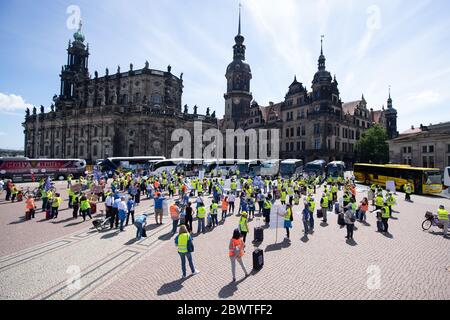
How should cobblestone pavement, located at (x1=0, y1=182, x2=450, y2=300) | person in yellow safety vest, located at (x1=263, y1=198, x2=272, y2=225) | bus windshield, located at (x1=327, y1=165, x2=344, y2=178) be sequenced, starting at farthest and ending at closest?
bus windshield, located at (x1=327, y1=165, x2=344, y2=178) → person in yellow safety vest, located at (x1=263, y1=198, x2=272, y2=225) → cobblestone pavement, located at (x1=0, y1=182, x2=450, y2=300)

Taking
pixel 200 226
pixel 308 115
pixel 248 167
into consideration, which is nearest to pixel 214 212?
pixel 200 226

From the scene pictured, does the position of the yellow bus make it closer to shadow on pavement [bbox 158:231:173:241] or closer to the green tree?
the green tree

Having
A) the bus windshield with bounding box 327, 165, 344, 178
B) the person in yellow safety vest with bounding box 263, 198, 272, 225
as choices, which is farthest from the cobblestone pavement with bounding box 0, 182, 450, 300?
the bus windshield with bounding box 327, 165, 344, 178

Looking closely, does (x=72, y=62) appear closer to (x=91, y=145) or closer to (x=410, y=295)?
(x=91, y=145)

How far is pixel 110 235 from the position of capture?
1145 centimetres

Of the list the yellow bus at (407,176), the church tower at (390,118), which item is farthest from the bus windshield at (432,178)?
the church tower at (390,118)

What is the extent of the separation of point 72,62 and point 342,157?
284 ft

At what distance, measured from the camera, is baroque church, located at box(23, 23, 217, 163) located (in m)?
57.9

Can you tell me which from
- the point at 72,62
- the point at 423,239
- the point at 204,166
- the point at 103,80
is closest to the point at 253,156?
the point at 204,166

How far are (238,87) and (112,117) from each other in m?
34.0

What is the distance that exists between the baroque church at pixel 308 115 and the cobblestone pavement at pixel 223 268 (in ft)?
145

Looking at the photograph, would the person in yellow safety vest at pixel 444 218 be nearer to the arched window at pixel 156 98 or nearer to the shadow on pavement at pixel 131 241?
the shadow on pavement at pixel 131 241

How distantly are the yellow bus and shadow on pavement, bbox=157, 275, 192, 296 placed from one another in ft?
95.5

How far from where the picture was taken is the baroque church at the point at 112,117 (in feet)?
190
